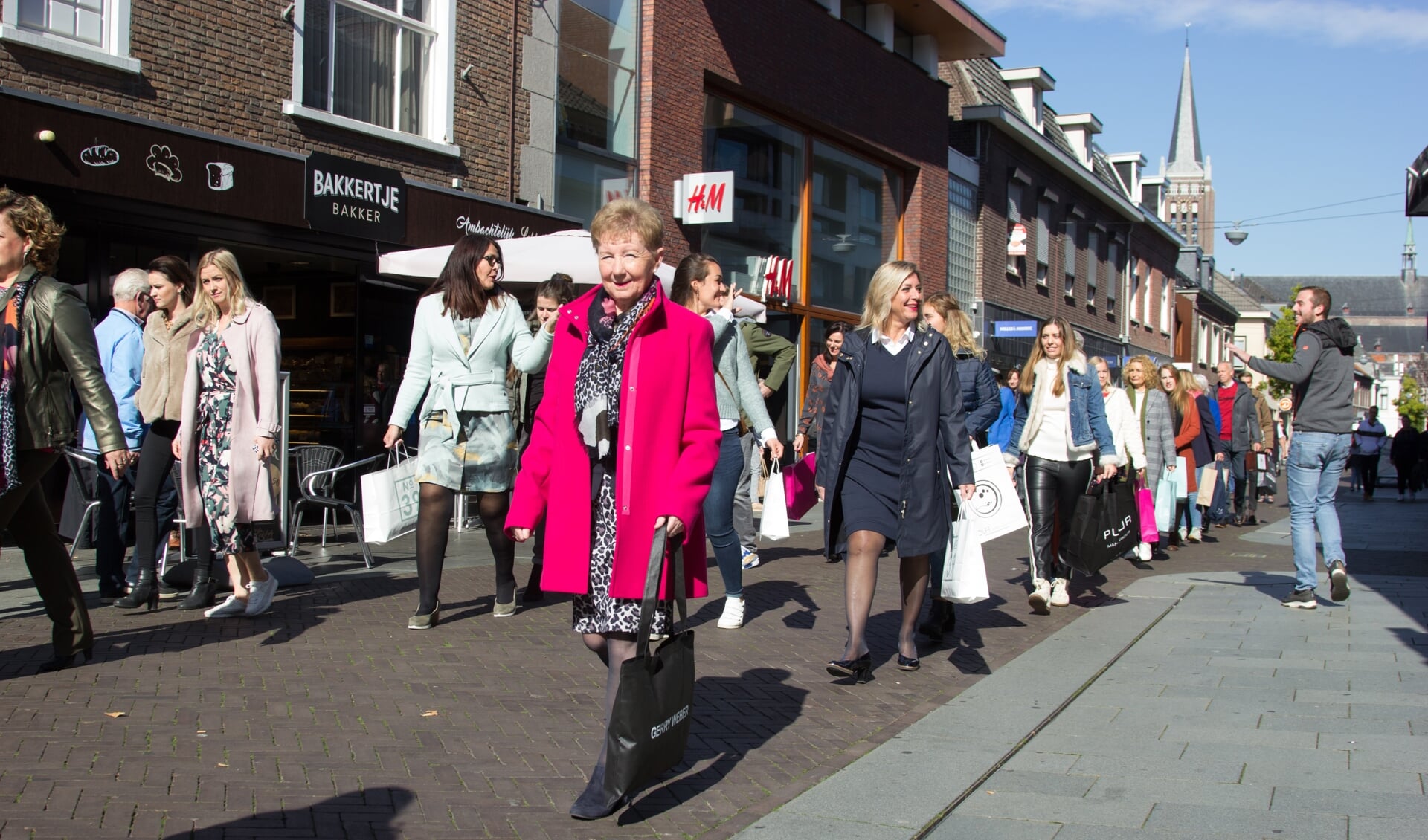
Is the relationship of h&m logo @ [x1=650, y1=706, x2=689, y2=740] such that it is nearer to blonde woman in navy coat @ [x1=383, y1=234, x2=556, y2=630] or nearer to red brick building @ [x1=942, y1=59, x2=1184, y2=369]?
blonde woman in navy coat @ [x1=383, y1=234, x2=556, y2=630]

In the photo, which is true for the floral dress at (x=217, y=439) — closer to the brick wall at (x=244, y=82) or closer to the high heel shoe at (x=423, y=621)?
the high heel shoe at (x=423, y=621)

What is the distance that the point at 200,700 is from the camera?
15.2 ft

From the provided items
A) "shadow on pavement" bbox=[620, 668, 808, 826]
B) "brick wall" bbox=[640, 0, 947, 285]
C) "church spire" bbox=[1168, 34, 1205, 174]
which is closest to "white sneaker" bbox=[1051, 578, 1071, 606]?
"shadow on pavement" bbox=[620, 668, 808, 826]

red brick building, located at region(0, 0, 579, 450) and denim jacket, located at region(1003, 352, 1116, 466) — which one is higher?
red brick building, located at region(0, 0, 579, 450)

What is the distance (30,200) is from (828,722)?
12.2 ft

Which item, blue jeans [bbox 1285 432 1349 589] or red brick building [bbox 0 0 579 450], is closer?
blue jeans [bbox 1285 432 1349 589]

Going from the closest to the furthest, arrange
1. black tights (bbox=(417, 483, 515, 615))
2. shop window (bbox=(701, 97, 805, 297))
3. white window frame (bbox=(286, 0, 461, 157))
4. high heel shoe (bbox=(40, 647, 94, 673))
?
high heel shoe (bbox=(40, 647, 94, 673)) → black tights (bbox=(417, 483, 515, 615)) → white window frame (bbox=(286, 0, 461, 157)) → shop window (bbox=(701, 97, 805, 297))

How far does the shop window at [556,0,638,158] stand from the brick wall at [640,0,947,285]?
0.68 ft

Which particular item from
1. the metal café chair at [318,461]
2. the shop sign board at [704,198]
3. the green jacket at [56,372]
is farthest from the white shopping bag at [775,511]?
the shop sign board at [704,198]

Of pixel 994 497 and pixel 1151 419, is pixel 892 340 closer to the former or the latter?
pixel 994 497

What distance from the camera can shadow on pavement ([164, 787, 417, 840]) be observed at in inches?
A: 129

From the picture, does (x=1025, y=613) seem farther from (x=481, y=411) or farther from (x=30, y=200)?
(x=30, y=200)

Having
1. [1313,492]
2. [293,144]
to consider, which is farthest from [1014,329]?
[1313,492]

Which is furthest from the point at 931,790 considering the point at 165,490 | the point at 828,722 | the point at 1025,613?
the point at 165,490
